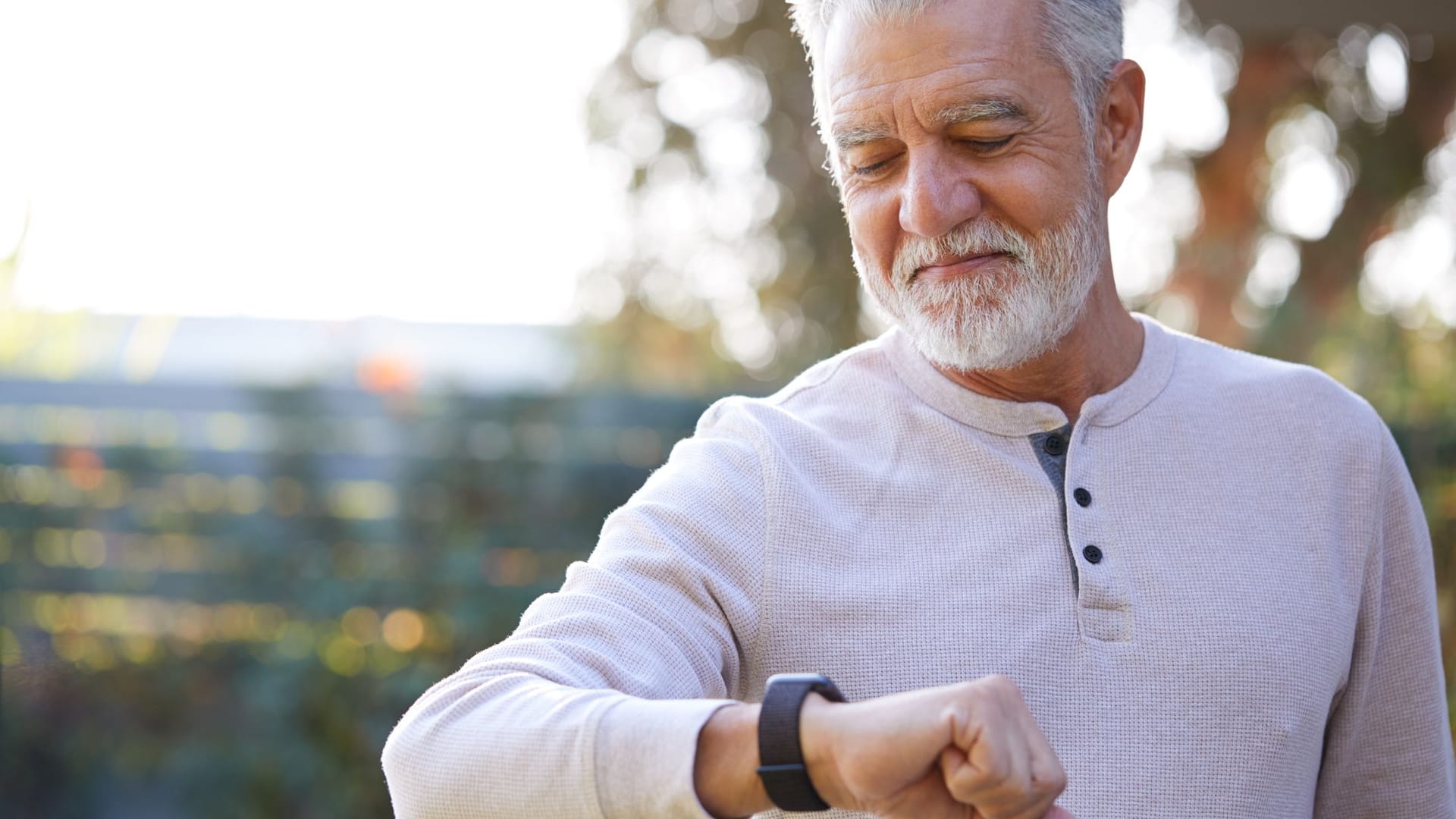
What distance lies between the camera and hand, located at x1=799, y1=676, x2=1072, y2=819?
1024 mm

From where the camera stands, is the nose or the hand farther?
the nose

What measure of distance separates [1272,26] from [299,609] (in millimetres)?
3645

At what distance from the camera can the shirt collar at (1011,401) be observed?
1.59 m

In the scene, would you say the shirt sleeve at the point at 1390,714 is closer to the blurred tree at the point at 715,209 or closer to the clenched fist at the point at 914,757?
the clenched fist at the point at 914,757

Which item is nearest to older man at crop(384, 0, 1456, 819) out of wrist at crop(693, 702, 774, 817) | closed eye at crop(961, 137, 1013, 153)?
closed eye at crop(961, 137, 1013, 153)

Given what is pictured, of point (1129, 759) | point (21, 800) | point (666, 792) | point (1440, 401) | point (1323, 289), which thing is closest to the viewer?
point (666, 792)

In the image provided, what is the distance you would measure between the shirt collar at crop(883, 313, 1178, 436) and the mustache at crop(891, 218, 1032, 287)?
126mm

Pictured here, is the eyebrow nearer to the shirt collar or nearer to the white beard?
the white beard

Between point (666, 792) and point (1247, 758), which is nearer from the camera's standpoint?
point (666, 792)

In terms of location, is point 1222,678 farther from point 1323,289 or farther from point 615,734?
point 1323,289

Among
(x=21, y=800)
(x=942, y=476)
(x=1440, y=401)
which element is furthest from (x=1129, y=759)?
(x=21, y=800)

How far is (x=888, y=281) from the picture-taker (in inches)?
63.1

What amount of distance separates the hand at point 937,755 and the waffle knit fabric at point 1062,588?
0.19 metres

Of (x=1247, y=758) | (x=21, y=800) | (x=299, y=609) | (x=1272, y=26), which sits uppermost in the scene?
(x=1272, y=26)
